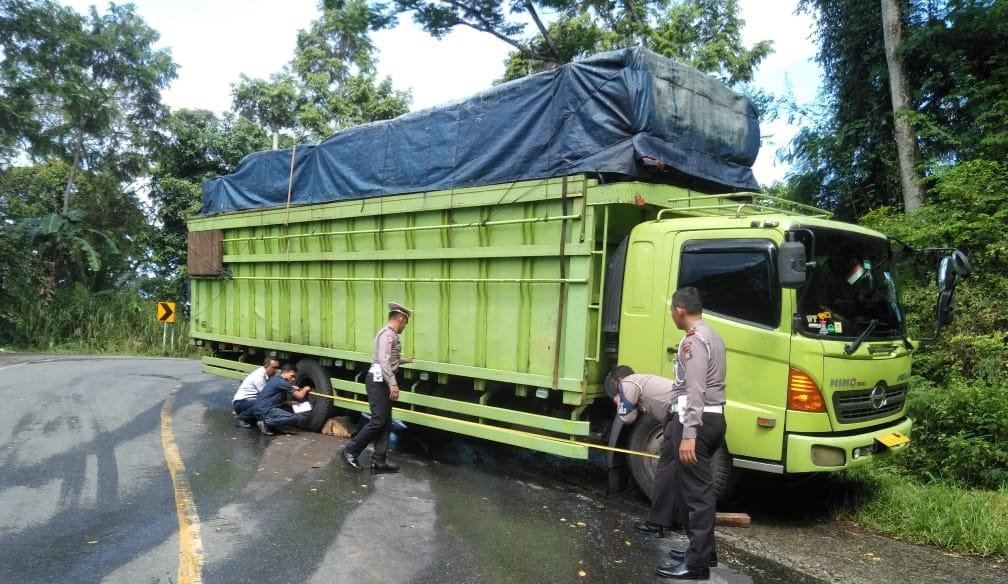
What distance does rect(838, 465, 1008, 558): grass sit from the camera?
4.80m

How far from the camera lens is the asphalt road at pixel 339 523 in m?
4.17

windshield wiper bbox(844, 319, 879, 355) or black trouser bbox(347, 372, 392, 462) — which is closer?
windshield wiper bbox(844, 319, 879, 355)

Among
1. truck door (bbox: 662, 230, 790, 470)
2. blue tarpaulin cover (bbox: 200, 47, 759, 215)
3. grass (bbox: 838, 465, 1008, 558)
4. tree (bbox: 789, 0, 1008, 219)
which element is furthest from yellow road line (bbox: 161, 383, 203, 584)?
tree (bbox: 789, 0, 1008, 219)

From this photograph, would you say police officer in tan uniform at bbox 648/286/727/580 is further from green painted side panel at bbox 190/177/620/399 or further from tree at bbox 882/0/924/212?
tree at bbox 882/0/924/212

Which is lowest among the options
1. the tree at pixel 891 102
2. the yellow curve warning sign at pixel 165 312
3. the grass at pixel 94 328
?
the grass at pixel 94 328

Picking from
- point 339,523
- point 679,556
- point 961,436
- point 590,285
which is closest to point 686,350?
point 679,556

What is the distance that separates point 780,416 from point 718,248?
1.32 metres

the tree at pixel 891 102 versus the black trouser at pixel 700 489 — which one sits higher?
the tree at pixel 891 102

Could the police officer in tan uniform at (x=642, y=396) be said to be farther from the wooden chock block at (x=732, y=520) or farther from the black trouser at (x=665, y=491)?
the wooden chock block at (x=732, y=520)

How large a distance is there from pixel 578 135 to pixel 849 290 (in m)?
2.51

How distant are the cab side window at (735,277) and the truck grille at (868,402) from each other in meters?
0.75

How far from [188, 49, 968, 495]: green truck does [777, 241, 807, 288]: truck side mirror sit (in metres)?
0.02

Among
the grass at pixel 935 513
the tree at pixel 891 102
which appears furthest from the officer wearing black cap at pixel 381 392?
the tree at pixel 891 102

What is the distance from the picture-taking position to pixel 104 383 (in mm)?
12273
